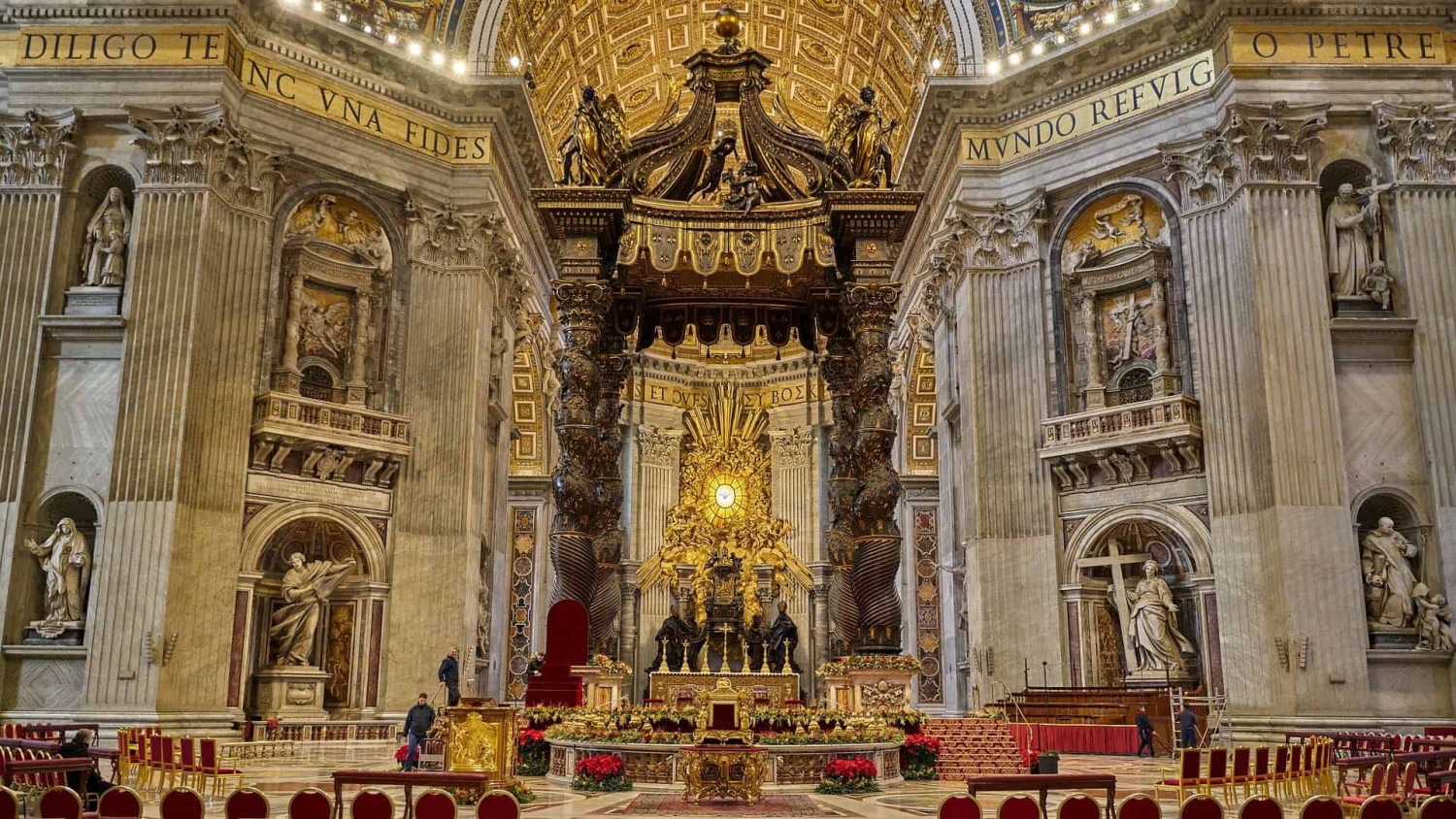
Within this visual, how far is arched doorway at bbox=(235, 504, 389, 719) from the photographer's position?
15.7 metres

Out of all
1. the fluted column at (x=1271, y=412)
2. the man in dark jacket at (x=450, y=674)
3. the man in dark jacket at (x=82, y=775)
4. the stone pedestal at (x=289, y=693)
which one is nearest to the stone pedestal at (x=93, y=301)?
the stone pedestal at (x=289, y=693)

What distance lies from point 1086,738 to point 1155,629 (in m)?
1.90

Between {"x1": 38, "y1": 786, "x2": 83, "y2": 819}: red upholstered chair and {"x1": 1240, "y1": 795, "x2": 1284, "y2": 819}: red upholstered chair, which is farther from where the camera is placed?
{"x1": 1240, "y1": 795, "x2": 1284, "y2": 819}: red upholstered chair

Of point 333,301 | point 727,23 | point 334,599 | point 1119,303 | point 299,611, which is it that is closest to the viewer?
point 727,23

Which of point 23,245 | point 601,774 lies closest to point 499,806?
point 601,774

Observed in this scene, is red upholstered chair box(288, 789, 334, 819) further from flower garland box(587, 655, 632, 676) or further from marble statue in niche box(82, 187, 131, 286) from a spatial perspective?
marble statue in niche box(82, 187, 131, 286)

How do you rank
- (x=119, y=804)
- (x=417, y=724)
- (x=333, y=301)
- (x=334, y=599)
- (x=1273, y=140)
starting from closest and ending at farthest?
(x=119, y=804) → (x=417, y=724) → (x=1273, y=140) → (x=334, y=599) → (x=333, y=301)

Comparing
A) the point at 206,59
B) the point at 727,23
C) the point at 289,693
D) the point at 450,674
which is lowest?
the point at 289,693

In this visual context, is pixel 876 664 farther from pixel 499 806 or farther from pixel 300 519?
pixel 300 519

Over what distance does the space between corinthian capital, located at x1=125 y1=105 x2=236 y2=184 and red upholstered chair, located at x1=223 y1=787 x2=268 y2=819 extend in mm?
11723

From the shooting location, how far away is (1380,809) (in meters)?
5.21

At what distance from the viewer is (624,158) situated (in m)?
12.9

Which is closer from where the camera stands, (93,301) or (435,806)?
(435,806)

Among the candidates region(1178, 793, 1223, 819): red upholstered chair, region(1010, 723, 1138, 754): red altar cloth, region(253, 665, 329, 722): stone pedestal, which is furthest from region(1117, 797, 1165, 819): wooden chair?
region(253, 665, 329, 722): stone pedestal
